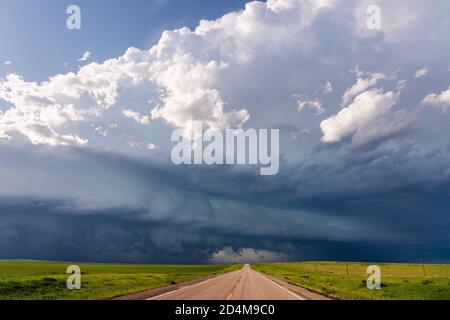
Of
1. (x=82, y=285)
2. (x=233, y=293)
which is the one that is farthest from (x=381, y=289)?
(x=82, y=285)

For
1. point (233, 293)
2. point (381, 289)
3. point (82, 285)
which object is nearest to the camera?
point (233, 293)

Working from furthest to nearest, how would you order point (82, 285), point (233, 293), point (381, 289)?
point (82, 285) → point (381, 289) → point (233, 293)

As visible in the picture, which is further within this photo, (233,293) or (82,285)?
(82,285)

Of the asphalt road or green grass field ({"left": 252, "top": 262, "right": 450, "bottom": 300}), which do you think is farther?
green grass field ({"left": 252, "top": 262, "right": 450, "bottom": 300})

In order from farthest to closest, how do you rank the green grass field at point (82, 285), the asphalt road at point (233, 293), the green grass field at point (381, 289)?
the green grass field at point (82, 285) < the green grass field at point (381, 289) < the asphalt road at point (233, 293)

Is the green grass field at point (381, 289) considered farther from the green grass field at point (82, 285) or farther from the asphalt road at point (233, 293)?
the green grass field at point (82, 285)

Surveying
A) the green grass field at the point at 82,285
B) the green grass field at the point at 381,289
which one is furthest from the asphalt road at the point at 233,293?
the green grass field at the point at 82,285

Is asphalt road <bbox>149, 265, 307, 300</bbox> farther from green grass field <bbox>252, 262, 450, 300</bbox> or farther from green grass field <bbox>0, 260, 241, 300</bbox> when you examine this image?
green grass field <bbox>0, 260, 241, 300</bbox>

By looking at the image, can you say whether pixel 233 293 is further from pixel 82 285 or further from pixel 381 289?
pixel 82 285

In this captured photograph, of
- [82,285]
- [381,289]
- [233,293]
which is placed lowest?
[82,285]

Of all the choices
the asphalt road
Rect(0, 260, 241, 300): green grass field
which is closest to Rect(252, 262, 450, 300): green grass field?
the asphalt road
